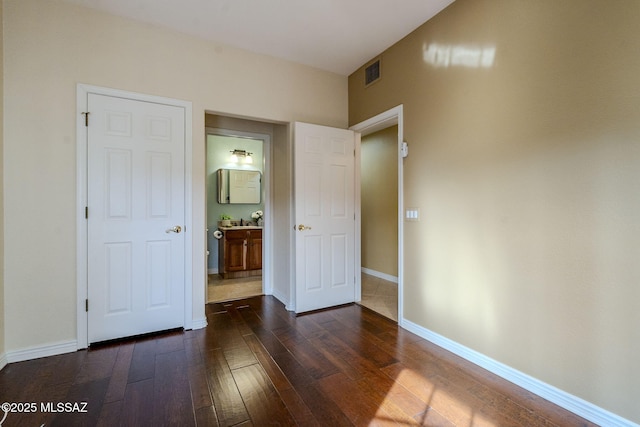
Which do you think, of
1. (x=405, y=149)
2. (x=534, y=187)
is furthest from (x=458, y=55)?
(x=534, y=187)

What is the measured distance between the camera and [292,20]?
101 inches

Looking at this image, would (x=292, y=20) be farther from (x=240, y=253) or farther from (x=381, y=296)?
(x=240, y=253)

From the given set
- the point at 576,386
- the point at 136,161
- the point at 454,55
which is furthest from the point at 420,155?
the point at 136,161

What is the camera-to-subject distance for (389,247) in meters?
4.75

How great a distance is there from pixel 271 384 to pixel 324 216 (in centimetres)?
187

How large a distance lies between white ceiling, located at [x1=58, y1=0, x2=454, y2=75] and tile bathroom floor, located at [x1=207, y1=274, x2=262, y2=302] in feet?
9.96

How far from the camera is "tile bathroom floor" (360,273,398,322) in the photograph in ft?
10.9

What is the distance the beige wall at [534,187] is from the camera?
1516mm

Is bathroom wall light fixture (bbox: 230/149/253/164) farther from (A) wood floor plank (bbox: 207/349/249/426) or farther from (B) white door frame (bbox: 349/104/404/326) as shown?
(A) wood floor plank (bbox: 207/349/249/426)

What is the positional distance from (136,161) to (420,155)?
262 cm

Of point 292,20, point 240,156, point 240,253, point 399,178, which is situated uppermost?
point 292,20

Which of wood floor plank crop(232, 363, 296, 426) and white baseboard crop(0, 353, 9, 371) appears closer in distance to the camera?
wood floor plank crop(232, 363, 296, 426)

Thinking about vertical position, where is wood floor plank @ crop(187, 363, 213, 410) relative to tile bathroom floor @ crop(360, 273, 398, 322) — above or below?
below

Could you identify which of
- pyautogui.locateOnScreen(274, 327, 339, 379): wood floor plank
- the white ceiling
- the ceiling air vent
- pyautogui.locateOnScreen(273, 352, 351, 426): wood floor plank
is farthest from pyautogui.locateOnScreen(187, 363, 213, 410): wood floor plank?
the ceiling air vent
